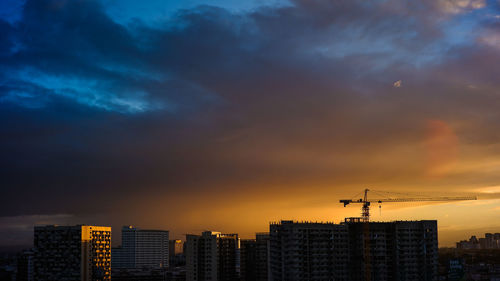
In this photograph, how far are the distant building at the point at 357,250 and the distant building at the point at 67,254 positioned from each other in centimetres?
4061

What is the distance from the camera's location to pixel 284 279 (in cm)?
9850

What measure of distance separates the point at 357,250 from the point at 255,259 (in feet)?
119

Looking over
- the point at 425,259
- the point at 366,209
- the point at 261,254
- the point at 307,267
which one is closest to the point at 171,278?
the point at 261,254

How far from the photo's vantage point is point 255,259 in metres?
135

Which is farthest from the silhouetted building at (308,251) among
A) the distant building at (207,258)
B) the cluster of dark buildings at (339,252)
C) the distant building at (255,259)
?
the distant building at (255,259)

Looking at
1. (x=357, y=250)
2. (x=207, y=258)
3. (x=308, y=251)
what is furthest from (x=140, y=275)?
(x=357, y=250)

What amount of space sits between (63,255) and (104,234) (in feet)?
33.8

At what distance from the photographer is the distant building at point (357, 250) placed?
9981 cm

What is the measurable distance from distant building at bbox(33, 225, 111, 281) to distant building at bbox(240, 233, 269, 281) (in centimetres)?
3080

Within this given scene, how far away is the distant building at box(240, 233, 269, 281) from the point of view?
436 feet

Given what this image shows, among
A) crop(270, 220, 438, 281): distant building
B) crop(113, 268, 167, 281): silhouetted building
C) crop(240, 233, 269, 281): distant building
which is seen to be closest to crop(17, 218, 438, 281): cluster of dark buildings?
crop(270, 220, 438, 281): distant building

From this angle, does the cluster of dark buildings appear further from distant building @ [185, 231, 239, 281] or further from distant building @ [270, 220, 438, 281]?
distant building @ [185, 231, 239, 281]

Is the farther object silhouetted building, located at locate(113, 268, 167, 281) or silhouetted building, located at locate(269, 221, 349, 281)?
silhouetted building, located at locate(113, 268, 167, 281)

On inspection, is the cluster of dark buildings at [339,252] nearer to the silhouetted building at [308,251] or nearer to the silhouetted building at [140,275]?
the silhouetted building at [308,251]
